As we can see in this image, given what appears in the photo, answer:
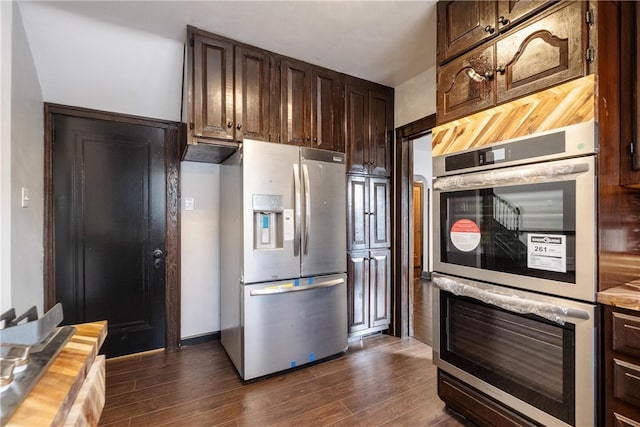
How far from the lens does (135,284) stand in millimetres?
2695

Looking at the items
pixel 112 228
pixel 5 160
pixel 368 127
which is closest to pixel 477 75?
pixel 368 127

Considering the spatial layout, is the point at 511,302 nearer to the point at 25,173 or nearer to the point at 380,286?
the point at 380,286

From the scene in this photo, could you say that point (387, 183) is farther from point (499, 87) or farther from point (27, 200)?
point (27, 200)

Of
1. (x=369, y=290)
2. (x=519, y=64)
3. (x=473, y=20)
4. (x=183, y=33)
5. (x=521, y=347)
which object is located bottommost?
(x=369, y=290)

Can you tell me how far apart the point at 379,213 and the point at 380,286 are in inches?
29.8

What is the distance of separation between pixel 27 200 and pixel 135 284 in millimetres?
1134

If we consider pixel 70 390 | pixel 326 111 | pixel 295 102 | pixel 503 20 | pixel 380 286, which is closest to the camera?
pixel 70 390

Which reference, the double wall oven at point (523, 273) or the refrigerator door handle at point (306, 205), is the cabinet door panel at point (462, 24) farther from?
the refrigerator door handle at point (306, 205)

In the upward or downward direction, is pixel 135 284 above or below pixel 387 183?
below

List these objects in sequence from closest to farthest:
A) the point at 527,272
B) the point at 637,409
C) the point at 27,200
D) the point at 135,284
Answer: the point at 637,409, the point at 527,272, the point at 27,200, the point at 135,284

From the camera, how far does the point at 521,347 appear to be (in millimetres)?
1435

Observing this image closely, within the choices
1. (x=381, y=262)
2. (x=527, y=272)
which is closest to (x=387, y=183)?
(x=381, y=262)

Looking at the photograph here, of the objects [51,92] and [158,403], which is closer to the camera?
[158,403]

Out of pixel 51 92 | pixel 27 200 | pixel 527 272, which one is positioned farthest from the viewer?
pixel 51 92
